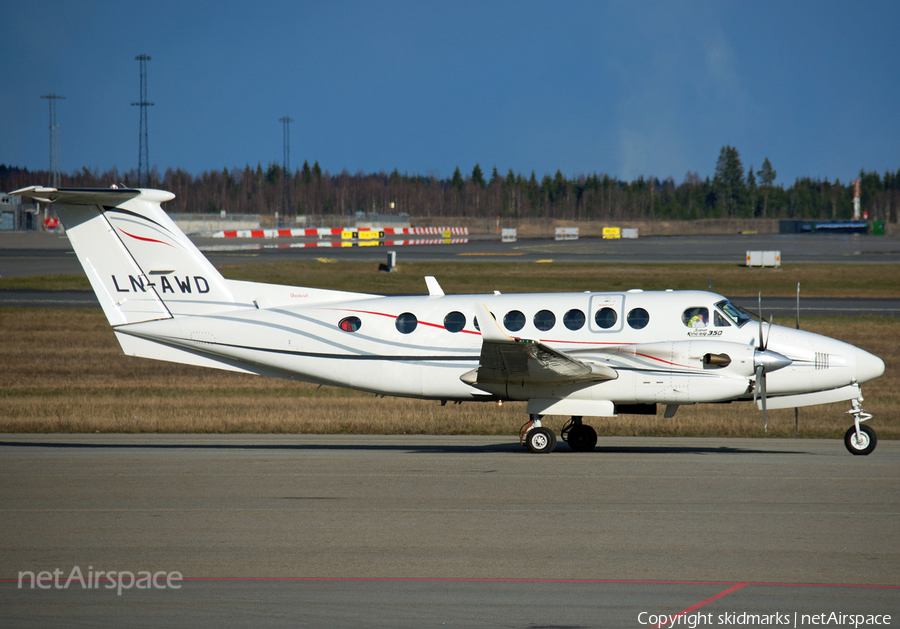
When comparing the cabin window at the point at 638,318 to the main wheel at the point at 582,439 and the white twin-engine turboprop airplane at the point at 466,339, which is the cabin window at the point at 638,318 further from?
the main wheel at the point at 582,439

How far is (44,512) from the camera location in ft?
31.7

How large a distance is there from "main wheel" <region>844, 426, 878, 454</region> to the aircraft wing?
12.0ft

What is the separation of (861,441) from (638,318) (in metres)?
3.80

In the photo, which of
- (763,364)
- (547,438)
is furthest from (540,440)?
(763,364)

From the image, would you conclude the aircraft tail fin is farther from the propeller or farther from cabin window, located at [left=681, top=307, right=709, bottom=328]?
the propeller

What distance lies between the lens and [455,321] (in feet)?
46.7

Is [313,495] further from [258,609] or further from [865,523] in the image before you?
[865,523]

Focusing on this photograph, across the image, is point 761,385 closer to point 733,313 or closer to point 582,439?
point 733,313

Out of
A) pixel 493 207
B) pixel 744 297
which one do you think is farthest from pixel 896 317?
pixel 493 207

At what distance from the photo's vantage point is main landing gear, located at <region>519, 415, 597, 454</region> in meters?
13.7

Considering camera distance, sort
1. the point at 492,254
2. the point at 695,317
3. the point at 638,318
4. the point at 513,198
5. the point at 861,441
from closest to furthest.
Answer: the point at 861,441 < the point at 695,317 < the point at 638,318 < the point at 492,254 < the point at 513,198

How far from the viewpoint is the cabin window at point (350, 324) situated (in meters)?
14.6

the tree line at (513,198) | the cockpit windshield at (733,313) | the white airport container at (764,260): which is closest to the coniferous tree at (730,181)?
the tree line at (513,198)

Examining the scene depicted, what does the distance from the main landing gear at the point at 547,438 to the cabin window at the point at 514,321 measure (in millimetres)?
1451
